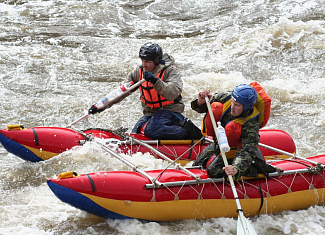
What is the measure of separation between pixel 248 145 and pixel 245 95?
495 mm

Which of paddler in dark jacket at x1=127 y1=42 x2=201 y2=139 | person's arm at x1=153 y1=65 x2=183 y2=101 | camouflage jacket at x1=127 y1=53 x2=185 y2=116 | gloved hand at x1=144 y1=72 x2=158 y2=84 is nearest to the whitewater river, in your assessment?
paddler in dark jacket at x1=127 y1=42 x2=201 y2=139

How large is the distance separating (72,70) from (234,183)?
585 centimetres

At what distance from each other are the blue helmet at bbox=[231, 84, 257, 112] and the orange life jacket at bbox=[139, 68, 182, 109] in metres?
1.54

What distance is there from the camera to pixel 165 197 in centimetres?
458

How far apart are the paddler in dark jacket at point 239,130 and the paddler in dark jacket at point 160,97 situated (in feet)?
2.71

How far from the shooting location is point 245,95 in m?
4.33

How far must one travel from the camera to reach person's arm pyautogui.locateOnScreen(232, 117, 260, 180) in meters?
4.40

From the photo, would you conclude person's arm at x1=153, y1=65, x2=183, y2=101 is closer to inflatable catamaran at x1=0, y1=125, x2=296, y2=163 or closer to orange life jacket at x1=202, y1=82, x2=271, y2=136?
inflatable catamaran at x1=0, y1=125, x2=296, y2=163

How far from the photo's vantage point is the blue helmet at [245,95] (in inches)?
171

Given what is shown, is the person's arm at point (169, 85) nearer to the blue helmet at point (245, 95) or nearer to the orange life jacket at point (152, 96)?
the orange life jacket at point (152, 96)

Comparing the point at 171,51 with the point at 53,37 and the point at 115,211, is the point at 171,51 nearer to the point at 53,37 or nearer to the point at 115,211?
the point at 53,37

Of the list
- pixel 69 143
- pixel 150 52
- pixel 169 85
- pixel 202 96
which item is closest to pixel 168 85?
pixel 169 85

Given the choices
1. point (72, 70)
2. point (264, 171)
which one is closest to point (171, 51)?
point (72, 70)

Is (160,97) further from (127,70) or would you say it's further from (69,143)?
(127,70)
